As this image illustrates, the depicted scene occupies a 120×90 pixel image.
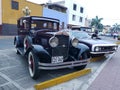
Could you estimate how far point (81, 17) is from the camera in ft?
136

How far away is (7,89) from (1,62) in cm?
253

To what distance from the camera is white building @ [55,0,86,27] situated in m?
35.6

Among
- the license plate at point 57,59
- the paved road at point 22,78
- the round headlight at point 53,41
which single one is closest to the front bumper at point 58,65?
the license plate at point 57,59

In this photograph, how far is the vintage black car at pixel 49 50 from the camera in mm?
4504

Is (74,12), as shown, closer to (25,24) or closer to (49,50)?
(25,24)

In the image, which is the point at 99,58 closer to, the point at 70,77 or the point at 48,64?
the point at 70,77

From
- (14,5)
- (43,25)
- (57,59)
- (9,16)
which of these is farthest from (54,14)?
(57,59)

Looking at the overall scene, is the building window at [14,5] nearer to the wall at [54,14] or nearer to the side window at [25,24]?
the wall at [54,14]

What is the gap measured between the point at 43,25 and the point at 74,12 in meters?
32.1

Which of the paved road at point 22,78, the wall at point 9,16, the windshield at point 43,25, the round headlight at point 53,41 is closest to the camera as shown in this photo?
the paved road at point 22,78

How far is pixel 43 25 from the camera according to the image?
6.38 m

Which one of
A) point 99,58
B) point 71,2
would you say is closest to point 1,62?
point 99,58

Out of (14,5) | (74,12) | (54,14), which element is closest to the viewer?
(14,5)

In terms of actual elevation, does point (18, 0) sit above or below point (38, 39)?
above
